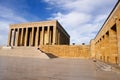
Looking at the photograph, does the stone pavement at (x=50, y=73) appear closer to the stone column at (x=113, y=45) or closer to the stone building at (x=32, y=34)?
the stone column at (x=113, y=45)

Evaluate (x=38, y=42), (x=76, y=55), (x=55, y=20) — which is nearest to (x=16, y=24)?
(x=38, y=42)

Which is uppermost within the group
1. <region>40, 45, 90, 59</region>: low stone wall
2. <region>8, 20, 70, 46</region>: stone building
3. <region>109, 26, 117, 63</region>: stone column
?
<region>8, 20, 70, 46</region>: stone building

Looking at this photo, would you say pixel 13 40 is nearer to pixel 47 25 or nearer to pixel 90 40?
pixel 47 25

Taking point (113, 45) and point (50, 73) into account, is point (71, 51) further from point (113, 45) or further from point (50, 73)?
point (50, 73)

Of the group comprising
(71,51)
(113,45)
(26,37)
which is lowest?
(71,51)

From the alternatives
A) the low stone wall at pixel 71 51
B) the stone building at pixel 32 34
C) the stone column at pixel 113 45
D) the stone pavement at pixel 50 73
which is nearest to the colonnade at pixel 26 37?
the stone building at pixel 32 34

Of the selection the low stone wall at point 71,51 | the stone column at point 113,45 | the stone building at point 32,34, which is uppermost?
the stone building at point 32,34

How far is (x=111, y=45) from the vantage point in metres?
15.5

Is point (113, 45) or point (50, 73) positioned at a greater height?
point (113, 45)

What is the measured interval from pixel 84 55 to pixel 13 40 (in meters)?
25.6

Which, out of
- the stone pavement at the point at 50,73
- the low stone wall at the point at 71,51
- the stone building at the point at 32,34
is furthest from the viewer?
the stone building at the point at 32,34

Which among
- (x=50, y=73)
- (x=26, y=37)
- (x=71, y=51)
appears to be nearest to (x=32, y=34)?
(x=26, y=37)

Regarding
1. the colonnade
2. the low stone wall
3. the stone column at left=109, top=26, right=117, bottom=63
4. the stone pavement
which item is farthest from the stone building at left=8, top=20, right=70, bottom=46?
the stone pavement

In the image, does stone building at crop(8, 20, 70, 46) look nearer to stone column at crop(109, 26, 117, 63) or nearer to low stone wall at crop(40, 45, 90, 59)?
low stone wall at crop(40, 45, 90, 59)
